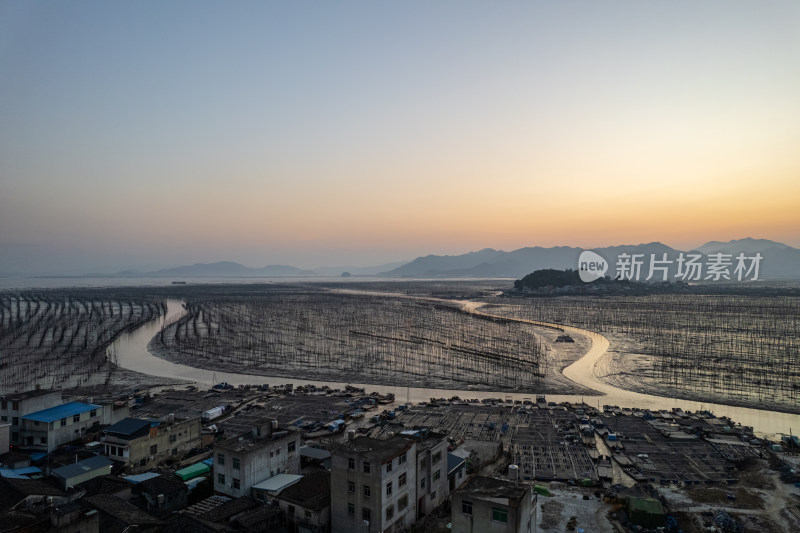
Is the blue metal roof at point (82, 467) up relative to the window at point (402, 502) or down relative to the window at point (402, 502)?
up

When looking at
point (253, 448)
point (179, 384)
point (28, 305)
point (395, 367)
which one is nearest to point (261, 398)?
point (179, 384)

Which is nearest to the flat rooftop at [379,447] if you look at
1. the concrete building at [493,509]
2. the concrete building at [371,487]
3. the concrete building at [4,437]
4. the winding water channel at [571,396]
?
the concrete building at [371,487]

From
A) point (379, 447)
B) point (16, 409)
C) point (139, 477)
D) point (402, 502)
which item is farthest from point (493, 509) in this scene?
point (16, 409)

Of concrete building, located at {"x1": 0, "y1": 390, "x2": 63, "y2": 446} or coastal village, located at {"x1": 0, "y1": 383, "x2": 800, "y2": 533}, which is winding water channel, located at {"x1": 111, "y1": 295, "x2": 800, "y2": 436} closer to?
coastal village, located at {"x1": 0, "y1": 383, "x2": 800, "y2": 533}

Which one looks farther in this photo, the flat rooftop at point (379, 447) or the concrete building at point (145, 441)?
the concrete building at point (145, 441)

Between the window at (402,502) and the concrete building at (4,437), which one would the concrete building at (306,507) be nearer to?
the window at (402,502)
